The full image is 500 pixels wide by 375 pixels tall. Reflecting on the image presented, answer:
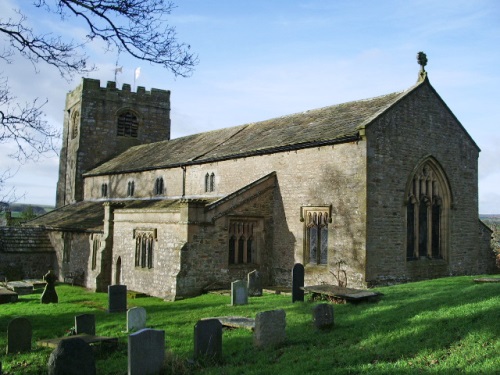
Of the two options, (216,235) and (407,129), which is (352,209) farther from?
(216,235)

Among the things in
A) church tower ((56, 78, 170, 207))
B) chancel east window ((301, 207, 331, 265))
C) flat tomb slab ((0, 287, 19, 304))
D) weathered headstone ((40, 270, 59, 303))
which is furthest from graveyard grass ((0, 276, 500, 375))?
church tower ((56, 78, 170, 207))

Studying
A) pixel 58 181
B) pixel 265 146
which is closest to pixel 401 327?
pixel 265 146

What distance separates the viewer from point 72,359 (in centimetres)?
800

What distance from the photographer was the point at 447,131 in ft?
65.3

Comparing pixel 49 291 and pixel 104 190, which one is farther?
pixel 104 190

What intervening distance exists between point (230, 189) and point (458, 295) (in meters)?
12.4

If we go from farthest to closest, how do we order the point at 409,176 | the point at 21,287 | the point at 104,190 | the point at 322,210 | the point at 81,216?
the point at 104,190, the point at 81,216, the point at 21,287, the point at 409,176, the point at 322,210

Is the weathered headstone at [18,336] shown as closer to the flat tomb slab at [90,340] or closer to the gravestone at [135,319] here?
the flat tomb slab at [90,340]

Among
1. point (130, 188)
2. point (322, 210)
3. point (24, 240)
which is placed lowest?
point (24, 240)

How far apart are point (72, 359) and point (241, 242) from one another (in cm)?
1217

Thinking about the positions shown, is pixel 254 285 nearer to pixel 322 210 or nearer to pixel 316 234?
pixel 316 234

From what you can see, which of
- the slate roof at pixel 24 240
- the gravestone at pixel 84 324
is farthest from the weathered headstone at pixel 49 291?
the slate roof at pixel 24 240

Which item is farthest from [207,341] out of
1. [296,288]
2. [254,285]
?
[254,285]

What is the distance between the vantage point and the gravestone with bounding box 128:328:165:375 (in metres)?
8.14
